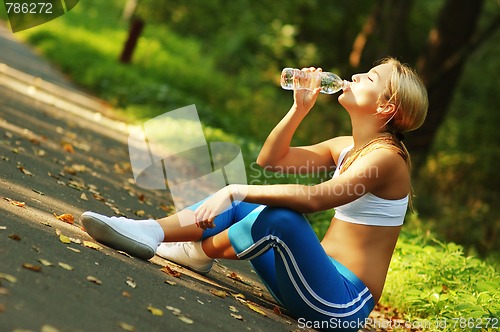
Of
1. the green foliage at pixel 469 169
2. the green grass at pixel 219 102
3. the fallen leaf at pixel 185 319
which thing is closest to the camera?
the fallen leaf at pixel 185 319

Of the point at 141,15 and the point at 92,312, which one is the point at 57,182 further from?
the point at 141,15

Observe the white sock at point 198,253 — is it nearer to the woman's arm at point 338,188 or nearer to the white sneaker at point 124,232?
the white sneaker at point 124,232

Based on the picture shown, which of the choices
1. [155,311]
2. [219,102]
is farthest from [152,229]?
[219,102]

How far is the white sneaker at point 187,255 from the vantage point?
17.7 ft

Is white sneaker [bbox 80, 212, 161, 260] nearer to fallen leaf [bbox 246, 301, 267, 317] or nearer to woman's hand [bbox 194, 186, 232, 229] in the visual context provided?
woman's hand [bbox 194, 186, 232, 229]

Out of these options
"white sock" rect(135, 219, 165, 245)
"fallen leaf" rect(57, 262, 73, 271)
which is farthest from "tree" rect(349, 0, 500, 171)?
"fallen leaf" rect(57, 262, 73, 271)

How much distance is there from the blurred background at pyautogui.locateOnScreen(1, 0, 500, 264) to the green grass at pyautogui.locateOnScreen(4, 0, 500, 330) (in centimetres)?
7

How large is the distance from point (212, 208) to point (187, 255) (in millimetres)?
788

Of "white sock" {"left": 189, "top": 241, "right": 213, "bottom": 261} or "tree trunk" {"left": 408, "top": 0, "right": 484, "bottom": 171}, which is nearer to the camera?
"white sock" {"left": 189, "top": 241, "right": 213, "bottom": 261}

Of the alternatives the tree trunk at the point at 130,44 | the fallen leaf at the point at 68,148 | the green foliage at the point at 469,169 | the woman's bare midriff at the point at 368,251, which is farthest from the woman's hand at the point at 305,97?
the tree trunk at the point at 130,44

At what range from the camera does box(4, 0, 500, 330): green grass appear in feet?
21.4

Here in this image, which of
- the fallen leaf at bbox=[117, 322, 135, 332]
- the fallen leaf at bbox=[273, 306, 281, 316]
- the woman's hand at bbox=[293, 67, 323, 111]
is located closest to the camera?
the fallen leaf at bbox=[117, 322, 135, 332]

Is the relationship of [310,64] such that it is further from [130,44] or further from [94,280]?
[94,280]

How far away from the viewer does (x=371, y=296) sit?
4.89 metres
